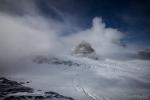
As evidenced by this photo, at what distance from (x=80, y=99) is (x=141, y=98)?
7.36 metres

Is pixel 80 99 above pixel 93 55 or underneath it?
underneath

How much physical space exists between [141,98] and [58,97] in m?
10.1

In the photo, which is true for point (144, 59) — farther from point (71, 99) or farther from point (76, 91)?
point (71, 99)

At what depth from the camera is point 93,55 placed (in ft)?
232

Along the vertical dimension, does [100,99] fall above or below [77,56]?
below

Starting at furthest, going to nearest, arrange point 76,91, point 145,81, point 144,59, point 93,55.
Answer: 1. point 93,55
2. point 144,59
3. point 145,81
4. point 76,91

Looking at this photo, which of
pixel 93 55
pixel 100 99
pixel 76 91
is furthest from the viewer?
pixel 93 55

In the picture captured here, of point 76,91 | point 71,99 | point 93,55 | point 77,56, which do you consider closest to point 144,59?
point 93,55

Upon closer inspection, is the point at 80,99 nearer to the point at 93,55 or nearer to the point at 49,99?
the point at 49,99

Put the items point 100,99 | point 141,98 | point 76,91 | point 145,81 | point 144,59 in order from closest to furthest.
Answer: point 141,98 < point 100,99 < point 76,91 < point 145,81 < point 144,59

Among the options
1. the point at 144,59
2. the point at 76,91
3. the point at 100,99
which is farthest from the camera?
the point at 144,59

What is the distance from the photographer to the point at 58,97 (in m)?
19.9

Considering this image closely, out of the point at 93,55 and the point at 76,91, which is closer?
the point at 76,91

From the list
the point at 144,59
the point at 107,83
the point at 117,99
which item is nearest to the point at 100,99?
the point at 117,99
